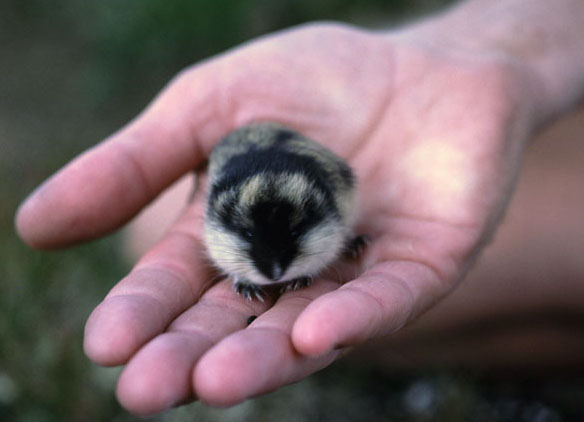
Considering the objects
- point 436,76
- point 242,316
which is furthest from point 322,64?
point 242,316

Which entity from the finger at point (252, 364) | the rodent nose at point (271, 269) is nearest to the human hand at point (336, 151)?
the finger at point (252, 364)

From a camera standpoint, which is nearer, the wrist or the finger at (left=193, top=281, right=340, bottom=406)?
the finger at (left=193, top=281, right=340, bottom=406)

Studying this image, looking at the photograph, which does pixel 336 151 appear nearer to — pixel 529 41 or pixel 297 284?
pixel 297 284

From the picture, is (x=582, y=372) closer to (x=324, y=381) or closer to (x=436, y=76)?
(x=324, y=381)

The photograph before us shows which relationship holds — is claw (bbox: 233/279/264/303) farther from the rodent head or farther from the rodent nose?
the rodent nose

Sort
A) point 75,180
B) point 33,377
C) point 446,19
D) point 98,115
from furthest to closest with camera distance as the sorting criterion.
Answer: point 98,115, point 446,19, point 33,377, point 75,180

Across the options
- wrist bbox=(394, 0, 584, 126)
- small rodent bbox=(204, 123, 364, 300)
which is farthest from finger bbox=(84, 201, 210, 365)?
wrist bbox=(394, 0, 584, 126)
